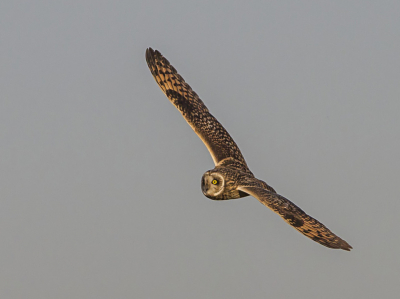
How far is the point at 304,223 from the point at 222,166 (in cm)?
526

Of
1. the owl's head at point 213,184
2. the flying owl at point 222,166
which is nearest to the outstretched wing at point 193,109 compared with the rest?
the flying owl at point 222,166

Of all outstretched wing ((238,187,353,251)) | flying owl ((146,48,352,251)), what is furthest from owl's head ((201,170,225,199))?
outstretched wing ((238,187,353,251))

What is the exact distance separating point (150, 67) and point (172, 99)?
1422 millimetres

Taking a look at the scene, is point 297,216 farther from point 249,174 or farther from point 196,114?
point 196,114

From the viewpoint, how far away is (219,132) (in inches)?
984

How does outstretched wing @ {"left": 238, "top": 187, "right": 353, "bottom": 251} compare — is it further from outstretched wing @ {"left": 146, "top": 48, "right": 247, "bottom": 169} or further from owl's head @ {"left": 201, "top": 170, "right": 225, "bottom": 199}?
outstretched wing @ {"left": 146, "top": 48, "right": 247, "bottom": 169}

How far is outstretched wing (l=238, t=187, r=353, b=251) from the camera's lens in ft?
60.8

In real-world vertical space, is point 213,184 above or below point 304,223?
above

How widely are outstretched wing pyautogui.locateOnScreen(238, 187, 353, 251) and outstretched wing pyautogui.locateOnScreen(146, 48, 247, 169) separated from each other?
16.6 ft

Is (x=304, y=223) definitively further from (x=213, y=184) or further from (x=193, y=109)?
(x=193, y=109)

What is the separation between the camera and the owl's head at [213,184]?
72.8 ft

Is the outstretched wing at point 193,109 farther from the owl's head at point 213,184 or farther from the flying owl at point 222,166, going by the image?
the owl's head at point 213,184

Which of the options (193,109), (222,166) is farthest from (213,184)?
(193,109)

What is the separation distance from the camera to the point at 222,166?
77.8ft
